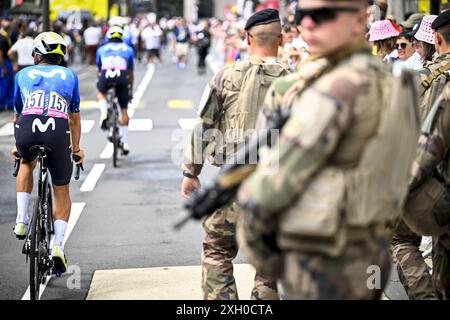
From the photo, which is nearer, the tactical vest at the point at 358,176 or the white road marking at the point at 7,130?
the tactical vest at the point at 358,176

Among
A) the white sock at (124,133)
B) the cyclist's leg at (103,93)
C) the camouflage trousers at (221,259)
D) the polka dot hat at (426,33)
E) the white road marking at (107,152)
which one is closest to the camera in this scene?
the camouflage trousers at (221,259)

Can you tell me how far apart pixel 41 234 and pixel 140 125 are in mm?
12552

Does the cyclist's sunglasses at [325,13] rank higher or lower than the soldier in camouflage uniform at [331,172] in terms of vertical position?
Result: higher

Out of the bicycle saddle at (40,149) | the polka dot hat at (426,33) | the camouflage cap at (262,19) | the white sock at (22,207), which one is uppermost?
the camouflage cap at (262,19)

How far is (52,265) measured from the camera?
25.7 feet

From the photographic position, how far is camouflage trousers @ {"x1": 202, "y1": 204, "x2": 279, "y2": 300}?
629 centimetres

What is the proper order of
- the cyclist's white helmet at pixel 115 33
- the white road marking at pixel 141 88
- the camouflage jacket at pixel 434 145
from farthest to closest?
the white road marking at pixel 141 88 < the cyclist's white helmet at pixel 115 33 < the camouflage jacket at pixel 434 145

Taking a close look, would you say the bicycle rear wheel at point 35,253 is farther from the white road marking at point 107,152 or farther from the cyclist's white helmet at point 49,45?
the white road marking at point 107,152

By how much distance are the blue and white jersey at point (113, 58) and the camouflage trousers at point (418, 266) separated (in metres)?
8.27

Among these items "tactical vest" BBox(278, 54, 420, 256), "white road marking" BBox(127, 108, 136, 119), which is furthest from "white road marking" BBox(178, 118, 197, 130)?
"tactical vest" BBox(278, 54, 420, 256)

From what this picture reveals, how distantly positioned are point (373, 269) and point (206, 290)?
1925mm

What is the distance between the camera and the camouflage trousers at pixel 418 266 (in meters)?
6.29

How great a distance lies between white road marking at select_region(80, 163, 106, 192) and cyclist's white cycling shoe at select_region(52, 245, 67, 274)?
5005mm

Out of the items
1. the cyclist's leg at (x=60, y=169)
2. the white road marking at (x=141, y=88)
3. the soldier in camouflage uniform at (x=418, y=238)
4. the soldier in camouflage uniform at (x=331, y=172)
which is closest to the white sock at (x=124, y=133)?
the white road marking at (x=141, y=88)
